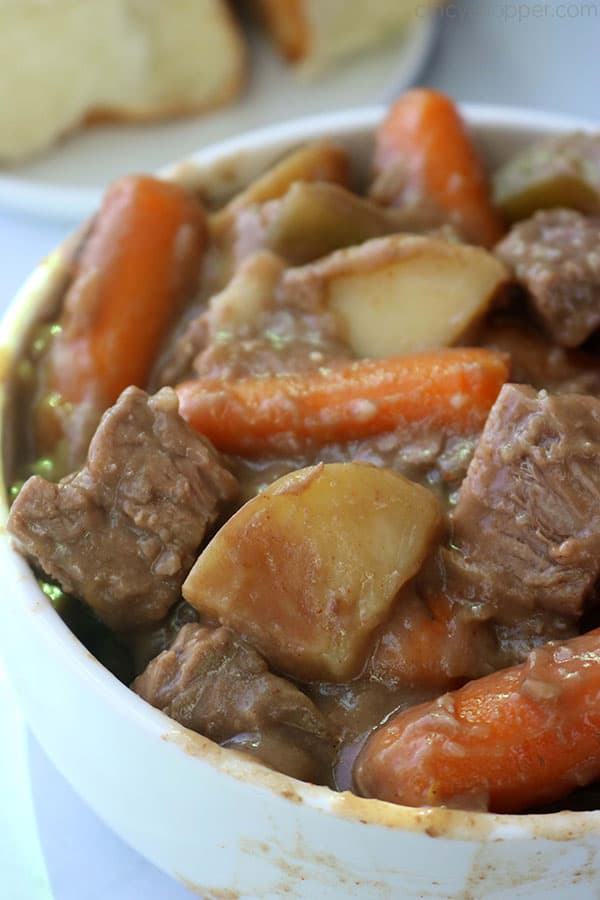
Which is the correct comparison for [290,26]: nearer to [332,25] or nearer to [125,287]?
[332,25]

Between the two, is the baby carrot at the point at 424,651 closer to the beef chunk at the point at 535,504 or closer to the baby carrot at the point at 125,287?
the beef chunk at the point at 535,504

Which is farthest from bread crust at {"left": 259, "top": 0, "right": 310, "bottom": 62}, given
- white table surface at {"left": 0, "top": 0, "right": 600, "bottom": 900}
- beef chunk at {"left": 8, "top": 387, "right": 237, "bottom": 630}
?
beef chunk at {"left": 8, "top": 387, "right": 237, "bottom": 630}

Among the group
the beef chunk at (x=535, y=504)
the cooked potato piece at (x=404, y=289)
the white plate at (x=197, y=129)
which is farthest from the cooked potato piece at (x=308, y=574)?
the white plate at (x=197, y=129)

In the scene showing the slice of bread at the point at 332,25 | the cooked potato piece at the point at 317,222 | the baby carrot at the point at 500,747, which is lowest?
the baby carrot at the point at 500,747

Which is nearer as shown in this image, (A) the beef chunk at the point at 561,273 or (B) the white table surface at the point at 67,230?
(B) the white table surface at the point at 67,230

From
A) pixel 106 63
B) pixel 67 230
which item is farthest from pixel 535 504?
pixel 106 63

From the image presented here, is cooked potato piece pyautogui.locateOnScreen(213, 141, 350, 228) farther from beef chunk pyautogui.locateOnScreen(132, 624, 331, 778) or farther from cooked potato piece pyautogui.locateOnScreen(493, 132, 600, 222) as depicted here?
beef chunk pyautogui.locateOnScreen(132, 624, 331, 778)
